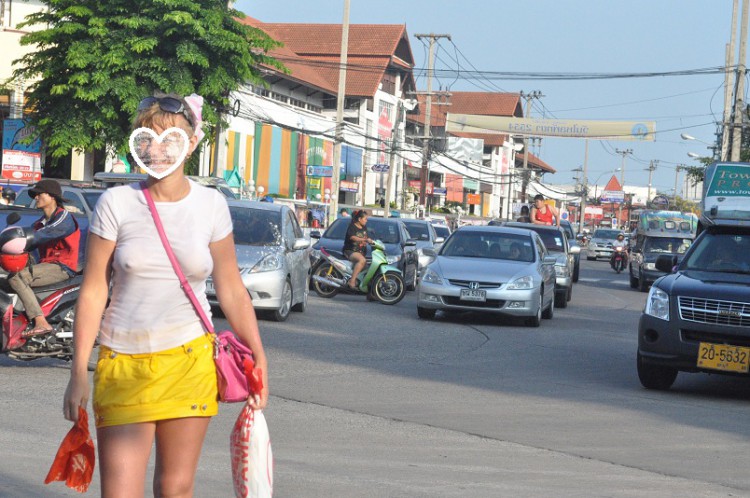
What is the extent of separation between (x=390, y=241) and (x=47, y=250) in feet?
51.1

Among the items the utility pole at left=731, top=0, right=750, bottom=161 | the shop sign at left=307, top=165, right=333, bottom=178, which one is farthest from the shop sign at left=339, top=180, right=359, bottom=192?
the utility pole at left=731, top=0, right=750, bottom=161

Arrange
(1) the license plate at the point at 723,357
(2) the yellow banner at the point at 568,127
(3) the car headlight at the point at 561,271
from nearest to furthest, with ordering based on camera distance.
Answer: (1) the license plate at the point at 723,357
(3) the car headlight at the point at 561,271
(2) the yellow banner at the point at 568,127

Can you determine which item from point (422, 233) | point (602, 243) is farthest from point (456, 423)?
point (602, 243)

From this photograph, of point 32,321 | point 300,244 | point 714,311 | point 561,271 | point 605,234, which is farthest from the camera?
point 605,234

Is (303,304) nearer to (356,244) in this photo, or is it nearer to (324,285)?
(356,244)

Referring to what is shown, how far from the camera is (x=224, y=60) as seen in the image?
3219 cm

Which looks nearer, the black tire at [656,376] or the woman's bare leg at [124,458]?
the woman's bare leg at [124,458]

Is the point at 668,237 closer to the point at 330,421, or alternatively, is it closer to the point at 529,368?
the point at 529,368

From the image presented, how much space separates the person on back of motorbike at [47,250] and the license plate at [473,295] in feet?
26.1

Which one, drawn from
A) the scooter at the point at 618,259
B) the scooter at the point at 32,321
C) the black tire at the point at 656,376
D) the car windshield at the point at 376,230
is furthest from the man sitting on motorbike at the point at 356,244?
the scooter at the point at 618,259

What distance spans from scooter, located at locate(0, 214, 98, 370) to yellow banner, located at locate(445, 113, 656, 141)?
5468 centimetres

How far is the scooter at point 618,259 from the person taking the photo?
1945 inches

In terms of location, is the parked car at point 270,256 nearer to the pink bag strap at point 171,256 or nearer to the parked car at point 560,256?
the parked car at point 560,256

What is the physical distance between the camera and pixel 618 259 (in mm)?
49562
